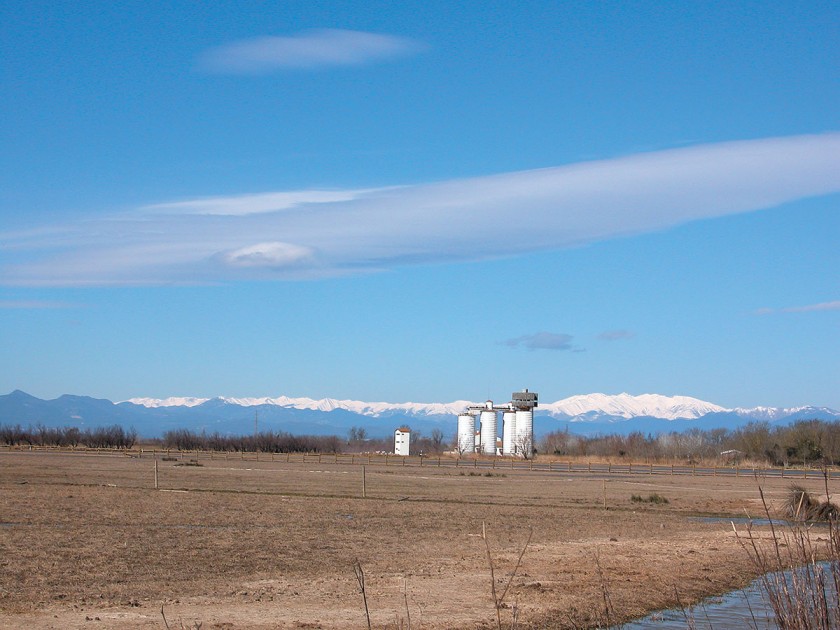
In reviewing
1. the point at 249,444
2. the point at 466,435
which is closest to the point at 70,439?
the point at 249,444

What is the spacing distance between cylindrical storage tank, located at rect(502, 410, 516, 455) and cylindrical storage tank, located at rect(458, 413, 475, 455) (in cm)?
501

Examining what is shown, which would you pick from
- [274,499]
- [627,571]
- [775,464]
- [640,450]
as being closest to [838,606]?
[627,571]

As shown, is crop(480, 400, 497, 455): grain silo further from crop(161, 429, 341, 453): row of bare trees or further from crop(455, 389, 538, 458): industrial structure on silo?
crop(161, 429, 341, 453): row of bare trees

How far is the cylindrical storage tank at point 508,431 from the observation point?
5723 inches

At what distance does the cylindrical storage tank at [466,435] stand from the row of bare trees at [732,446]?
14947 millimetres

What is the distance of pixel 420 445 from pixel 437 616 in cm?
16604

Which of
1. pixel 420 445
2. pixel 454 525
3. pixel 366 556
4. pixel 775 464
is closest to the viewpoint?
pixel 366 556

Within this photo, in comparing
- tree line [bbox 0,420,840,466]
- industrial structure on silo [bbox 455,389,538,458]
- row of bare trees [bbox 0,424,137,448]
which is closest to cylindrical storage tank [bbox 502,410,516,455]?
industrial structure on silo [bbox 455,389,538,458]

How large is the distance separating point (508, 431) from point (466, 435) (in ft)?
23.5

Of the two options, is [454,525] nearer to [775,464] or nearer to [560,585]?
[560,585]

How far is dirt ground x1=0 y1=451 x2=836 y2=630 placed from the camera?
1642cm

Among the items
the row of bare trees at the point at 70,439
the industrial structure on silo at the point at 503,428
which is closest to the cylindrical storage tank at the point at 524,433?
the industrial structure on silo at the point at 503,428

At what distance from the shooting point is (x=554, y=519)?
35.8 metres

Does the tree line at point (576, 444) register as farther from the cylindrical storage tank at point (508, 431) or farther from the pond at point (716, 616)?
the pond at point (716, 616)
